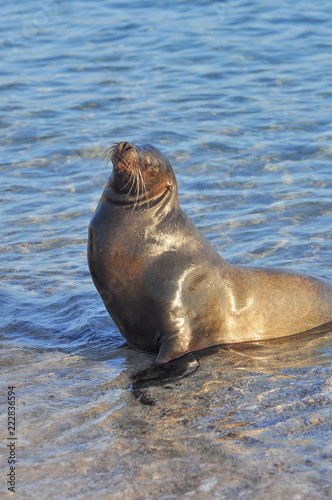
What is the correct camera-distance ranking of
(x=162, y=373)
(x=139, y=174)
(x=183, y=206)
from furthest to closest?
(x=183, y=206) → (x=139, y=174) → (x=162, y=373)

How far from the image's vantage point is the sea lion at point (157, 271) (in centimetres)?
624

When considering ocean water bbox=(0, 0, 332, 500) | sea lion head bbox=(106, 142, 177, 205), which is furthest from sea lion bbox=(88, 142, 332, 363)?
ocean water bbox=(0, 0, 332, 500)

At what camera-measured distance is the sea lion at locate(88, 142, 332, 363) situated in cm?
624

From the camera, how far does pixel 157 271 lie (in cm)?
629

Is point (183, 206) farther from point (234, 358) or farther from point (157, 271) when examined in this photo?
point (234, 358)

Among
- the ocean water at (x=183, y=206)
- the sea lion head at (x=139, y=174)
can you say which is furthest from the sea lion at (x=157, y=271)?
the ocean water at (x=183, y=206)

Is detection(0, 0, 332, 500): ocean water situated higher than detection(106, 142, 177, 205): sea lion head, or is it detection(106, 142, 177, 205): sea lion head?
detection(106, 142, 177, 205): sea lion head

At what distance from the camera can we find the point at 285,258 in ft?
28.3

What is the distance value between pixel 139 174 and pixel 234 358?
1715mm

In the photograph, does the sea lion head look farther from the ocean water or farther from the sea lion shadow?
the sea lion shadow

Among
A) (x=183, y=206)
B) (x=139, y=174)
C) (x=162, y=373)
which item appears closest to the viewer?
(x=162, y=373)

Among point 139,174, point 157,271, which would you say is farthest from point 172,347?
point 139,174

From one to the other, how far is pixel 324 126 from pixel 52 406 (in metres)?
9.05

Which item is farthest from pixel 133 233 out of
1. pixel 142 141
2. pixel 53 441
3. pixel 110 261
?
pixel 142 141
